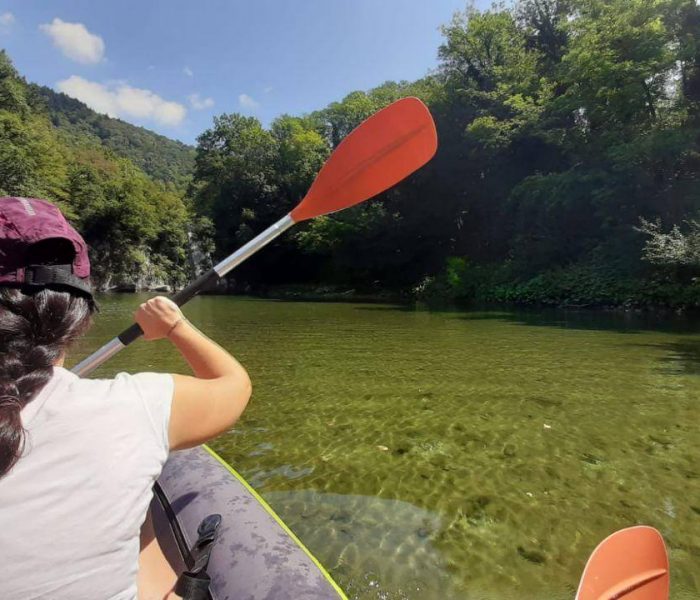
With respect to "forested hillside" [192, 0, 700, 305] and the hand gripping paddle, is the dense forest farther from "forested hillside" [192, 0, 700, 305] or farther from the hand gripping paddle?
the hand gripping paddle

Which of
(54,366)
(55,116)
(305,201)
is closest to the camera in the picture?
(54,366)

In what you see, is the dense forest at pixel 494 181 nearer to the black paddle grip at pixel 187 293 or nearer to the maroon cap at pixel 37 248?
the black paddle grip at pixel 187 293

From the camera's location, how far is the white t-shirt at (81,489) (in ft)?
2.60

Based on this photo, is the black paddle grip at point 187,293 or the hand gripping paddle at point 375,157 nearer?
the black paddle grip at point 187,293

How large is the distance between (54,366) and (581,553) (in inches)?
94.1

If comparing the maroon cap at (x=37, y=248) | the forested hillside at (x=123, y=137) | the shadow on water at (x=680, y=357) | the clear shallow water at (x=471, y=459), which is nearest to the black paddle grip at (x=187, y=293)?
the maroon cap at (x=37, y=248)

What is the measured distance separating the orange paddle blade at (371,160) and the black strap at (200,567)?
166 cm

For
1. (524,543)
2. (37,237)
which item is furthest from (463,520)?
(37,237)

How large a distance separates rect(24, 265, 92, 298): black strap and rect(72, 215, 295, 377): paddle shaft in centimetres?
66

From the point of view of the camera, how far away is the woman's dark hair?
808 millimetres

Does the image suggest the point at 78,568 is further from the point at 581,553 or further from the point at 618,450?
the point at 618,450

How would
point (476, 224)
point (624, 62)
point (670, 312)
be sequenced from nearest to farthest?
point (670, 312) < point (624, 62) < point (476, 224)

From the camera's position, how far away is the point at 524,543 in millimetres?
2383

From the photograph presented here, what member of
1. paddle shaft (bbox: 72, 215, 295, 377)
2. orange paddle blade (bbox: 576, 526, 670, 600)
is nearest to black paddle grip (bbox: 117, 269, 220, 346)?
paddle shaft (bbox: 72, 215, 295, 377)
